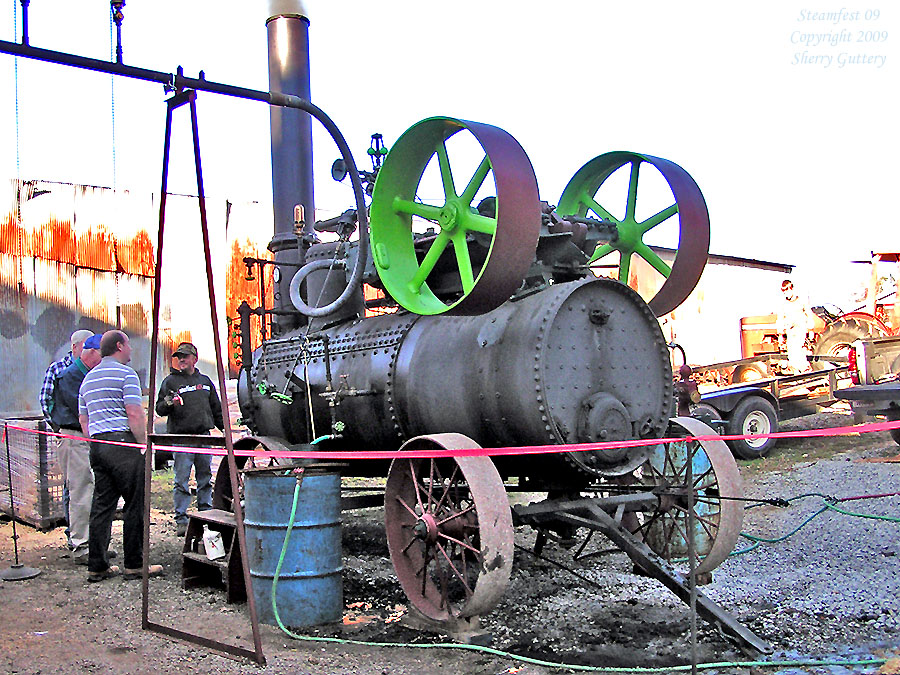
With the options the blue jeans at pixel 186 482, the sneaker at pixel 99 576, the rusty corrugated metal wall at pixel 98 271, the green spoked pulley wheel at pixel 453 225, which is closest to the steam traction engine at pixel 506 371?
the green spoked pulley wheel at pixel 453 225

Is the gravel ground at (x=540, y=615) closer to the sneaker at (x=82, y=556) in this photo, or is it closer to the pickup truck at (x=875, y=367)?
the sneaker at (x=82, y=556)

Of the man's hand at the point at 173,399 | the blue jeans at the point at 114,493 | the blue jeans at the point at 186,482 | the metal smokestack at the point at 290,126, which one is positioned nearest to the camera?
the blue jeans at the point at 114,493

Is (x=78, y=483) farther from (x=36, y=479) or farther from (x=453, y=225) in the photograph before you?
(x=453, y=225)

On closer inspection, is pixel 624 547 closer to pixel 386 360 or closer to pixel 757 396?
pixel 386 360

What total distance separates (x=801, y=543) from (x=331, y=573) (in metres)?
3.60

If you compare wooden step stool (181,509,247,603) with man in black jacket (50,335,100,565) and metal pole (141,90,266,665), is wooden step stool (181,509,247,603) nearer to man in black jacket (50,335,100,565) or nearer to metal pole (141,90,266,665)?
metal pole (141,90,266,665)

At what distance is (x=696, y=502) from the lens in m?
5.37

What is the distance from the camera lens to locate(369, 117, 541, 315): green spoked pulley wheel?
4355mm

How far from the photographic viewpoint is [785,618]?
4.66 meters

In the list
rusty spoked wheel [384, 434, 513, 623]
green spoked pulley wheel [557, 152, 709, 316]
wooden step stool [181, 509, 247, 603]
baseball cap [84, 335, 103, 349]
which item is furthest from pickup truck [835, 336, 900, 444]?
baseball cap [84, 335, 103, 349]

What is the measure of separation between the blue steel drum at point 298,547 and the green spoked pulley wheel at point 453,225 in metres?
1.20

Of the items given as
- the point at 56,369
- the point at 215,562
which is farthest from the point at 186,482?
the point at 215,562

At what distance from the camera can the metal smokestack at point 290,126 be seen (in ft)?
30.0

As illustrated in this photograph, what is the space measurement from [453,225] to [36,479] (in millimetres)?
5159
